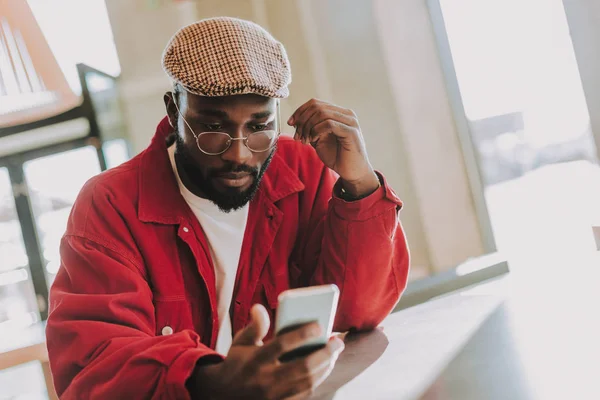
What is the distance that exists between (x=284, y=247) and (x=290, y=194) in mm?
118

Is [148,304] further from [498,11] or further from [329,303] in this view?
[498,11]

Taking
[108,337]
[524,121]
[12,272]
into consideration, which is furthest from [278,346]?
[12,272]

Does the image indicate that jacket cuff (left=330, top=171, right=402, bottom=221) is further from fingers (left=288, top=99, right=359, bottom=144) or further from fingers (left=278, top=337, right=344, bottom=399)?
fingers (left=278, top=337, right=344, bottom=399)

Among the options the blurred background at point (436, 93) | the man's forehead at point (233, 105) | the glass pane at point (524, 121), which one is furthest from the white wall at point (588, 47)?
the man's forehead at point (233, 105)

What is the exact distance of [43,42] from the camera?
110 centimetres

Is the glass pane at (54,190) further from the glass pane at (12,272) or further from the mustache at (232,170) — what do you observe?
the mustache at (232,170)

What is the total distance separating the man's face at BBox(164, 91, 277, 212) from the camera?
1102 mm

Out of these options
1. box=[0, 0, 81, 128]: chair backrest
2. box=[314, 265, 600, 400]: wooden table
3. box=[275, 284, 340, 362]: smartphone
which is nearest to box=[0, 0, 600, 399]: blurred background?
box=[314, 265, 600, 400]: wooden table

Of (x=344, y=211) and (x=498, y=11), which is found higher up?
(x=498, y=11)

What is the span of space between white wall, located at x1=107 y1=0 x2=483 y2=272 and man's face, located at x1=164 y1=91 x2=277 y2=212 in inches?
44.6

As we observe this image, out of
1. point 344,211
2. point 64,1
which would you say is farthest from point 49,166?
point 344,211

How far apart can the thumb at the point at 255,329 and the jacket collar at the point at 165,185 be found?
0.50 metres

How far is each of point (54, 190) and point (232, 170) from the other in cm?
239

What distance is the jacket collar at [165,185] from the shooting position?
1124mm
